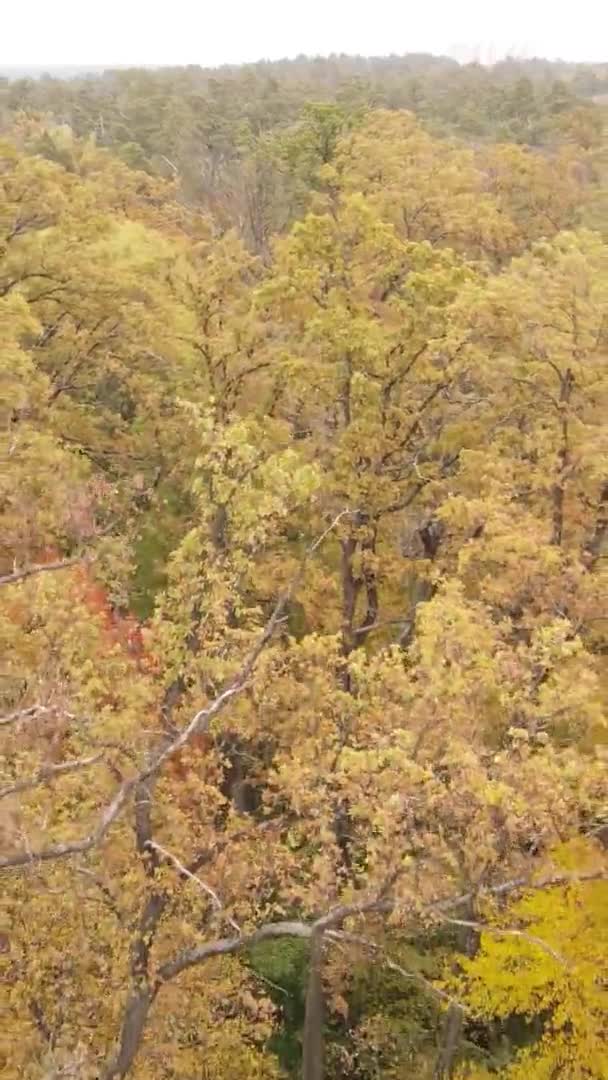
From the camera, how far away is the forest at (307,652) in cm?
1098

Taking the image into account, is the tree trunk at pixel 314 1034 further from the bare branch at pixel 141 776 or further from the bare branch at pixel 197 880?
the bare branch at pixel 141 776

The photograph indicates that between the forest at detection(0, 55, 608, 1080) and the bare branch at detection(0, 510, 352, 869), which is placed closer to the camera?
the bare branch at detection(0, 510, 352, 869)

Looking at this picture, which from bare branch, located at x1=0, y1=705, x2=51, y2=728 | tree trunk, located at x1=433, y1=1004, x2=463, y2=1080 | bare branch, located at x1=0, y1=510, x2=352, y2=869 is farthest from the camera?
tree trunk, located at x1=433, y1=1004, x2=463, y2=1080

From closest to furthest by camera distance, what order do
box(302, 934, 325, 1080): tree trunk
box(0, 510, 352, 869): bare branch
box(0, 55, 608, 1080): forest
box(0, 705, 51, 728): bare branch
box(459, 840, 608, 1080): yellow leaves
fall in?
box(0, 705, 51, 728): bare branch → box(0, 510, 352, 869): bare branch → box(0, 55, 608, 1080): forest → box(459, 840, 608, 1080): yellow leaves → box(302, 934, 325, 1080): tree trunk

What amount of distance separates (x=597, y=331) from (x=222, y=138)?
5842 centimetres

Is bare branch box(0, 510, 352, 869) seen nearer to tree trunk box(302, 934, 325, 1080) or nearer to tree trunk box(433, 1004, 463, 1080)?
tree trunk box(302, 934, 325, 1080)

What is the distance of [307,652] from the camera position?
13.1m

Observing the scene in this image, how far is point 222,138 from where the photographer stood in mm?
69938

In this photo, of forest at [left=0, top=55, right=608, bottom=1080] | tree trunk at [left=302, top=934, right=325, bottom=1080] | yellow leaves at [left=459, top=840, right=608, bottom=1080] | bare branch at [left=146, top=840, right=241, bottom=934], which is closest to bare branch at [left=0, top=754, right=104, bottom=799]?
forest at [left=0, top=55, right=608, bottom=1080]

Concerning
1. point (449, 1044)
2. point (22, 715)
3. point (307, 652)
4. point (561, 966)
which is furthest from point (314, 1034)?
point (22, 715)

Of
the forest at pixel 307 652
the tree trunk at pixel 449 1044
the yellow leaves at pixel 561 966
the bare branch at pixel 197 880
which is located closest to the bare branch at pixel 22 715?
the forest at pixel 307 652

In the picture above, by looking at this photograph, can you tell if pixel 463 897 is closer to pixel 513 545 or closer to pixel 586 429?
pixel 513 545

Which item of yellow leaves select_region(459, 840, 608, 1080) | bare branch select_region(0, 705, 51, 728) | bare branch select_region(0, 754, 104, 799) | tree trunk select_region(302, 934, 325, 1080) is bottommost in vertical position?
tree trunk select_region(302, 934, 325, 1080)

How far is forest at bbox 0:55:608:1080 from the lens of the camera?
1098 centimetres
